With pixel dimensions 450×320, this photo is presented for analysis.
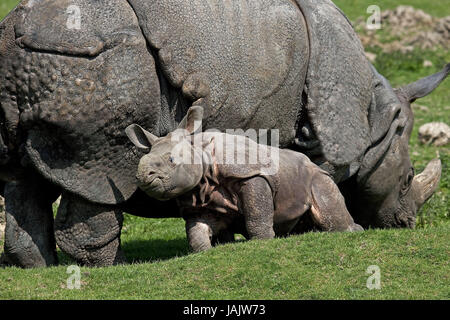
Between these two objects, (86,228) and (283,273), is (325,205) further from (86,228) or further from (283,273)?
(86,228)

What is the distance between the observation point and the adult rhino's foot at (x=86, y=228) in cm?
837

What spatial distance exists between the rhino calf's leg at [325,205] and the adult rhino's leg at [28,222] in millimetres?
2313

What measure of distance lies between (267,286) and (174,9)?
2.51 meters

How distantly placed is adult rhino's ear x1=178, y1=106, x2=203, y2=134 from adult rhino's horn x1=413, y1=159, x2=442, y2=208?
3.34 meters

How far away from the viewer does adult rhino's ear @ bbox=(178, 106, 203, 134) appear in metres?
8.26

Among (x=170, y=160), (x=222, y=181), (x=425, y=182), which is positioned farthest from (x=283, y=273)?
(x=425, y=182)

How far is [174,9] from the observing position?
27.5ft

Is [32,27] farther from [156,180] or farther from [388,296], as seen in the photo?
[388,296]

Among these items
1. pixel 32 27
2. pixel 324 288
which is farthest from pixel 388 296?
pixel 32 27

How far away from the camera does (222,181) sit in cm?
844

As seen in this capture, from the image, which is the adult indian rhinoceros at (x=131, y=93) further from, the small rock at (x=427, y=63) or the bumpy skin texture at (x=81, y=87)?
the small rock at (x=427, y=63)

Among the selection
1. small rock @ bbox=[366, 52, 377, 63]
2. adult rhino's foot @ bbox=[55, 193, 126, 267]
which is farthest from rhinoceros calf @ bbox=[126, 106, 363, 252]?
small rock @ bbox=[366, 52, 377, 63]

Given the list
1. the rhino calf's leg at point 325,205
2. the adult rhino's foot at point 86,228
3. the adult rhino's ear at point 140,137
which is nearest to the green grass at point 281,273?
the adult rhino's foot at point 86,228
